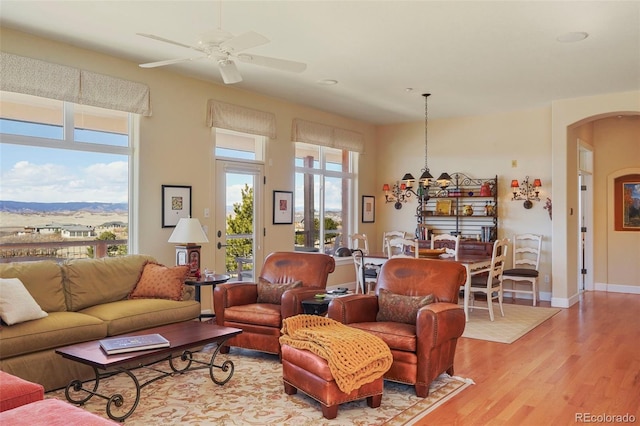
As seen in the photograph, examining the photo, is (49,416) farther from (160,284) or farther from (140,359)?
(160,284)

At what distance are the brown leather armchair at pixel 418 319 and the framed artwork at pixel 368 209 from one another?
471cm

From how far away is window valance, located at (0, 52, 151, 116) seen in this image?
14.6 ft

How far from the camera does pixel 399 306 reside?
400 centimetres

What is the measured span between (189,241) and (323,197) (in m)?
3.59

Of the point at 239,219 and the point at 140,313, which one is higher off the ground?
the point at 239,219

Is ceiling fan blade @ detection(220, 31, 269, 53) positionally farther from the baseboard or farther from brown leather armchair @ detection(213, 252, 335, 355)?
the baseboard

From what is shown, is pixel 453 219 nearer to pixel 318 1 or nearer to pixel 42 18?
pixel 318 1

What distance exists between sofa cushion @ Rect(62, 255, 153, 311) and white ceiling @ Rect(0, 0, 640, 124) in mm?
2124

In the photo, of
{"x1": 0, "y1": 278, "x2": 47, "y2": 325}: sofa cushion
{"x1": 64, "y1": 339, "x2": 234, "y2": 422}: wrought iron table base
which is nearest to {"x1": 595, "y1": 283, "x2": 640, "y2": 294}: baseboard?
{"x1": 64, "y1": 339, "x2": 234, "y2": 422}: wrought iron table base

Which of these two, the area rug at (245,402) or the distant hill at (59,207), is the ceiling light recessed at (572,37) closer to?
the area rug at (245,402)

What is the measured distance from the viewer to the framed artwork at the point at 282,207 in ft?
23.9

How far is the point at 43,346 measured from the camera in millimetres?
3598

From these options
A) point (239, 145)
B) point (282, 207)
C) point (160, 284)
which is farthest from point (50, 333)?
point (282, 207)

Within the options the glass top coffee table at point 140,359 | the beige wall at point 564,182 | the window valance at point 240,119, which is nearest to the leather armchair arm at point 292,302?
the glass top coffee table at point 140,359
